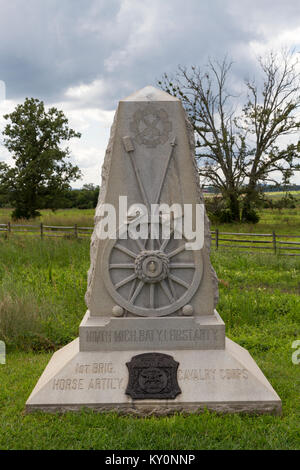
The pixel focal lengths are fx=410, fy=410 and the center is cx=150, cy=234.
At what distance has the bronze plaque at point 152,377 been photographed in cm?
435

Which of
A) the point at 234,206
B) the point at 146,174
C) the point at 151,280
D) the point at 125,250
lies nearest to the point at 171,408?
the point at 151,280

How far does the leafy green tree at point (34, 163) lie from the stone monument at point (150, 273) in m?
24.8

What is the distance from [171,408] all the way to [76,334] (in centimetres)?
309

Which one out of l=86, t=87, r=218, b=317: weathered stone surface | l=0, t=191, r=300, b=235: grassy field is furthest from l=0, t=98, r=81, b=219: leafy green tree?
l=86, t=87, r=218, b=317: weathered stone surface

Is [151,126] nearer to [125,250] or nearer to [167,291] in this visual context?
[125,250]

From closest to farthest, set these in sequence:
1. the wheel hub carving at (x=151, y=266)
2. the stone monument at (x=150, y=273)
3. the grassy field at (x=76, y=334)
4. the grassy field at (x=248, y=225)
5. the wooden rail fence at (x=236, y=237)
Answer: the grassy field at (x=76, y=334)
the stone monument at (x=150, y=273)
the wheel hub carving at (x=151, y=266)
the wooden rail fence at (x=236, y=237)
the grassy field at (x=248, y=225)

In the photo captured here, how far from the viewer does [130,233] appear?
4844 mm

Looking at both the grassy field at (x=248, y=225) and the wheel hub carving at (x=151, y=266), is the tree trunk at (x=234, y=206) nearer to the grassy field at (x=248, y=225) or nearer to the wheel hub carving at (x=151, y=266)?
the grassy field at (x=248, y=225)

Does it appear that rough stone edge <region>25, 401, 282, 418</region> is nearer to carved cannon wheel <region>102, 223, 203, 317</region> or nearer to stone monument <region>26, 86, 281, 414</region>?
stone monument <region>26, 86, 281, 414</region>

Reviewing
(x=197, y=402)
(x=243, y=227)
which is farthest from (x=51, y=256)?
(x=243, y=227)

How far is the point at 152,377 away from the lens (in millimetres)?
4445

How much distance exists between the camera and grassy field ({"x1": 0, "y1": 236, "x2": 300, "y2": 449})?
12.9 ft

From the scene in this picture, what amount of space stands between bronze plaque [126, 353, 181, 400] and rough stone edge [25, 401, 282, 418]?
127 millimetres

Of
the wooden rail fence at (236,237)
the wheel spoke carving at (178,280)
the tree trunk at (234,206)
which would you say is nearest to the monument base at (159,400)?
the wheel spoke carving at (178,280)
